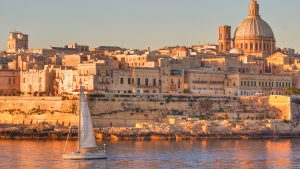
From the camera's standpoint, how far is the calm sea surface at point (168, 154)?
44125 millimetres

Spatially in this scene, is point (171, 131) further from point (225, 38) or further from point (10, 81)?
point (225, 38)

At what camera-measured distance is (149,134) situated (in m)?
58.6

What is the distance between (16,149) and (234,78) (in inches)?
1248

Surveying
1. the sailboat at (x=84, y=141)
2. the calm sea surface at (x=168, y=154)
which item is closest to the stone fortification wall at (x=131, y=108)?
the calm sea surface at (x=168, y=154)

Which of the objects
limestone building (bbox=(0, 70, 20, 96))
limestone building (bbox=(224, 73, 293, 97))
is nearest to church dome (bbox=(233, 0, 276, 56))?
limestone building (bbox=(224, 73, 293, 97))

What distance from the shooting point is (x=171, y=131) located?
5916 cm

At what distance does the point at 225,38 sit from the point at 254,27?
466 centimetres

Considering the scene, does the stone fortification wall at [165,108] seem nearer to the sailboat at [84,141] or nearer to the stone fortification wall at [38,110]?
the stone fortification wall at [38,110]

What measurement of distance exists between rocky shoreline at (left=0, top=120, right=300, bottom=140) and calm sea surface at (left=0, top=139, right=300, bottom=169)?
205 cm

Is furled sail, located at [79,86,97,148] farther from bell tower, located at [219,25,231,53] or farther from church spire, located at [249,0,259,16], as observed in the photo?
bell tower, located at [219,25,231,53]

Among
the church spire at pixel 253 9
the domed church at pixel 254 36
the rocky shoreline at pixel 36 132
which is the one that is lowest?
the rocky shoreline at pixel 36 132

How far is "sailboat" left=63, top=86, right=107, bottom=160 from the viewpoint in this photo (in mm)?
45281

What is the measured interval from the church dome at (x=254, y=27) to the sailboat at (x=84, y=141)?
2031 inches

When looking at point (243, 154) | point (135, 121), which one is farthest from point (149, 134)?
point (243, 154)
